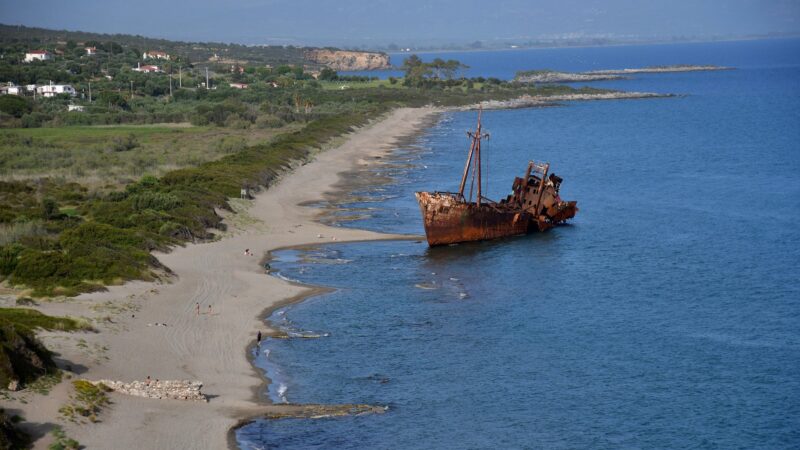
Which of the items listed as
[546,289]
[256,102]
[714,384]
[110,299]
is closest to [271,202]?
[546,289]

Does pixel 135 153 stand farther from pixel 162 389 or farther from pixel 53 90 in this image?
pixel 53 90

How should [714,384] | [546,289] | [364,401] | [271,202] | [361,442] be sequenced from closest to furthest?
[361,442] → [364,401] → [714,384] → [546,289] → [271,202]

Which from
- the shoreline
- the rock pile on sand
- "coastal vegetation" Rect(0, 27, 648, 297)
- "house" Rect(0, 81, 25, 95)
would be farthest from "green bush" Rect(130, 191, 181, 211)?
"house" Rect(0, 81, 25, 95)

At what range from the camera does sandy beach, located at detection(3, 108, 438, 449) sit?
92.9 ft

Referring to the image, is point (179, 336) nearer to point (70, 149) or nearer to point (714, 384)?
point (714, 384)

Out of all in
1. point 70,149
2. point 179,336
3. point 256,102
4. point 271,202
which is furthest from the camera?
point 256,102

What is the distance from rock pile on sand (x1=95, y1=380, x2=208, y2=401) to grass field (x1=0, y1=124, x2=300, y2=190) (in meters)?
41.1

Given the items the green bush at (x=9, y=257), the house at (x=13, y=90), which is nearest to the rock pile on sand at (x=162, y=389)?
the green bush at (x=9, y=257)

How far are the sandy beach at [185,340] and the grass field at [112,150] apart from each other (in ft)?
65.1

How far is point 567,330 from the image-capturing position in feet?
140

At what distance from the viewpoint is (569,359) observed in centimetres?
3866

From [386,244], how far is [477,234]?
20.3 feet

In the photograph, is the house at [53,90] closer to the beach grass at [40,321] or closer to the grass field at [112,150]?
the grass field at [112,150]

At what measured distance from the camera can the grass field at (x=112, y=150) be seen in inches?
3091
